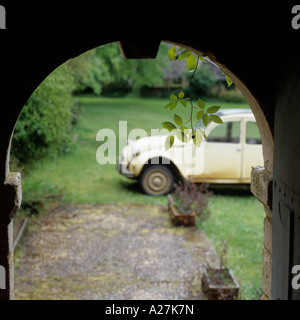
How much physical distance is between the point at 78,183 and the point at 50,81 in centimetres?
396

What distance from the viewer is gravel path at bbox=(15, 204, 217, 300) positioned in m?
6.23

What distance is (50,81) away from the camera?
8.38 m

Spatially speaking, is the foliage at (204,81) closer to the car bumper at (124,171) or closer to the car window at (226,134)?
the car window at (226,134)

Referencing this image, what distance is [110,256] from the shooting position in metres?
7.44

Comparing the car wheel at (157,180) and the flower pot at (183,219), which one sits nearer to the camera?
the flower pot at (183,219)

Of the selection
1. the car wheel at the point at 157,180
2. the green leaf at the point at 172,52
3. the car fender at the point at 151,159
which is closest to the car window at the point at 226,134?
the car fender at the point at 151,159

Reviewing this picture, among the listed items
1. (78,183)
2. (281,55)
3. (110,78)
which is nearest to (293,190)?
(281,55)

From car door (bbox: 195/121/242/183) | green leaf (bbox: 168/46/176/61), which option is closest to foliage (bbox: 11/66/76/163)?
car door (bbox: 195/121/242/183)

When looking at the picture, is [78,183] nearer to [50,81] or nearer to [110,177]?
[110,177]

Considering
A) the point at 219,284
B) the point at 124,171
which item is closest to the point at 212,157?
the point at 124,171

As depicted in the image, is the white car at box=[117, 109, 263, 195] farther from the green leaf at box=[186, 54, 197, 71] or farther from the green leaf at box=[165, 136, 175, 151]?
the green leaf at box=[165, 136, 175, 151]

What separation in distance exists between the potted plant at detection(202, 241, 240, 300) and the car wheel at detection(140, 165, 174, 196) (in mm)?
4338

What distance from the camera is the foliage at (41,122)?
8.35 m

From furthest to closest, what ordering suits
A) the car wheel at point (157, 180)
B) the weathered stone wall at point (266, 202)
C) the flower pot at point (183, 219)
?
the car wheel at point (157, 180), the flower pot at point (183, 219), the weathered stone wall at point (266, 202)
